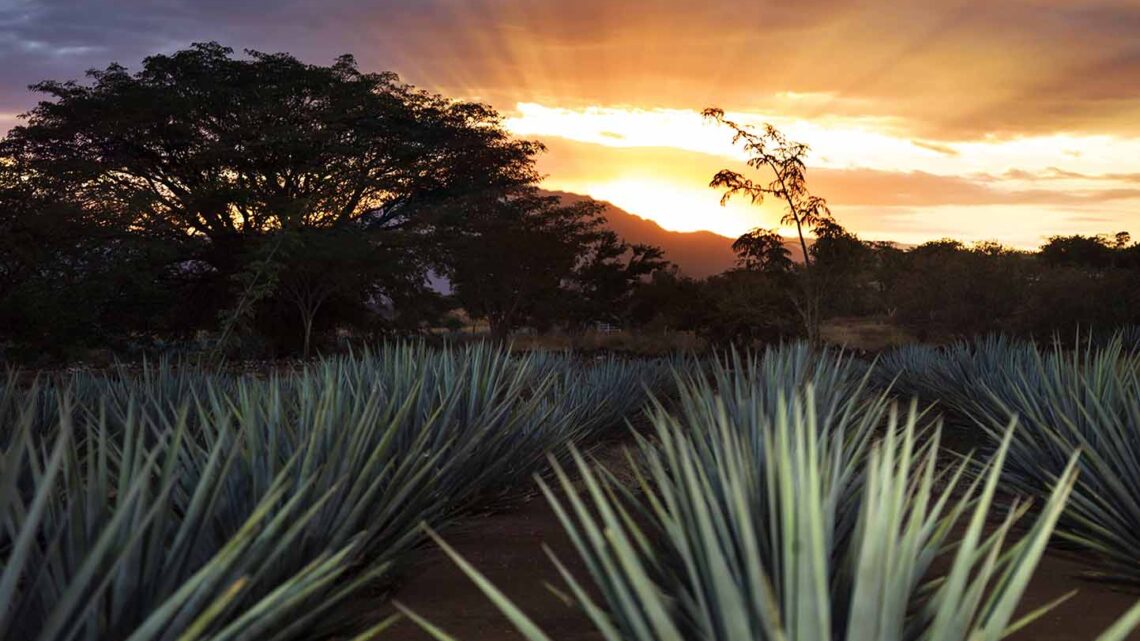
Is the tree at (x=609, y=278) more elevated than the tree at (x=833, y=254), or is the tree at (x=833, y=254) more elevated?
the tree at (x=833, y=254)

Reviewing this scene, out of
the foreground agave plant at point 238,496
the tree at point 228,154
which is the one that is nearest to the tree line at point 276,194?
the tree at point 228,154

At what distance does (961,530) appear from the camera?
585cm

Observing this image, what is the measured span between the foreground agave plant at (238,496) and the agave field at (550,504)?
0.04 feet

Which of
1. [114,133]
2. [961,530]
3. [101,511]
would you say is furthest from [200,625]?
[114,133]

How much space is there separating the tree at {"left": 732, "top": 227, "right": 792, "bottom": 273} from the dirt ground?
18.1m

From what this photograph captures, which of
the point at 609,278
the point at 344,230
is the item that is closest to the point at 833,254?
the point at 344,230

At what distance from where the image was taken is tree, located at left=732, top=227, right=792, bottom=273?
23125 mm

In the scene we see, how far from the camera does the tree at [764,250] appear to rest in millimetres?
23125

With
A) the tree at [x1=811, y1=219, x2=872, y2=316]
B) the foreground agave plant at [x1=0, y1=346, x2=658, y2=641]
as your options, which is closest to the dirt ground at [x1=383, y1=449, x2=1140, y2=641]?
the foreground agave plant at [x1=0, y1=346, x2=658, y2=641]

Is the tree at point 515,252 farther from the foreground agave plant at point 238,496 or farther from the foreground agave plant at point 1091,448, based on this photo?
the foreground agave plant at point 1091,448

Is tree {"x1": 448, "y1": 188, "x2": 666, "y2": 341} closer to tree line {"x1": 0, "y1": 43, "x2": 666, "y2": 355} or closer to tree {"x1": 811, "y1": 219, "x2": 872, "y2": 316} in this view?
tree line {"x1": 0, "y1": 43, "x2": 666, "y2": 355}

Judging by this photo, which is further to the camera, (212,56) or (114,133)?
(212,56)

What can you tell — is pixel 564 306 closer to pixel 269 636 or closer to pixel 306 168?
pixel 306 168

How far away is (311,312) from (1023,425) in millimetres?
27012
